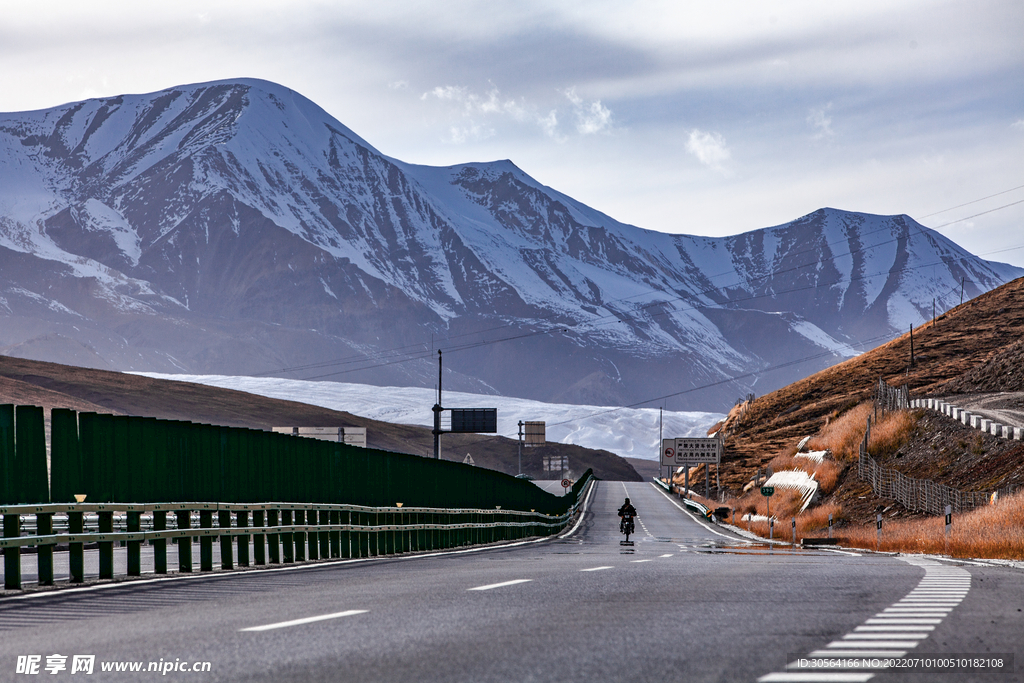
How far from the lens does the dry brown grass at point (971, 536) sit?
27.4 metres

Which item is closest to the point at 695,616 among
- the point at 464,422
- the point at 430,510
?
the point at 430,510

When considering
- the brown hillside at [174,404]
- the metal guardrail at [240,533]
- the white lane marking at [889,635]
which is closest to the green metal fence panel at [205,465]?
the metal guardrail at [240,533]

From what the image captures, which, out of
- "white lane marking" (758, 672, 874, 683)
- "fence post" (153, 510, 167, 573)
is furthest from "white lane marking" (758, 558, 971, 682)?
"fence post" (153, 510, 167, 573)

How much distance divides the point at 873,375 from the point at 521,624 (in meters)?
129

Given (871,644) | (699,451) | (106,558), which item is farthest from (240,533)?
(699,451)

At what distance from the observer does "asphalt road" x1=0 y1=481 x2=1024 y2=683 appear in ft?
23.7

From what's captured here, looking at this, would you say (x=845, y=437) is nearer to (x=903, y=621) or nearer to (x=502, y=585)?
(x=502, y=585)

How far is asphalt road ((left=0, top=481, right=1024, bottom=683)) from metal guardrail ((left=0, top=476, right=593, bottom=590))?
1.12 meters

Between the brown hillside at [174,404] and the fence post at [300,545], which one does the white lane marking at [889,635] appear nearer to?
the fence post at [300,545]

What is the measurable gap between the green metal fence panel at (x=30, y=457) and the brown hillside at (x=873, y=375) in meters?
99.5

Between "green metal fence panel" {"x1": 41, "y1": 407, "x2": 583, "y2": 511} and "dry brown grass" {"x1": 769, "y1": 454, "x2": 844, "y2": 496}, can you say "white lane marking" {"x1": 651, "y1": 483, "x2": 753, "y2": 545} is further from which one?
"green metal fence panel" {"x1": 41, "y1": 407, "x2": 583, "y2": 511}

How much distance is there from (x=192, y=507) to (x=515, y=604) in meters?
8.37

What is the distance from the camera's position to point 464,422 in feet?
443

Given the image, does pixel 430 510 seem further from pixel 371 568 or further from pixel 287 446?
pixel 371 568
